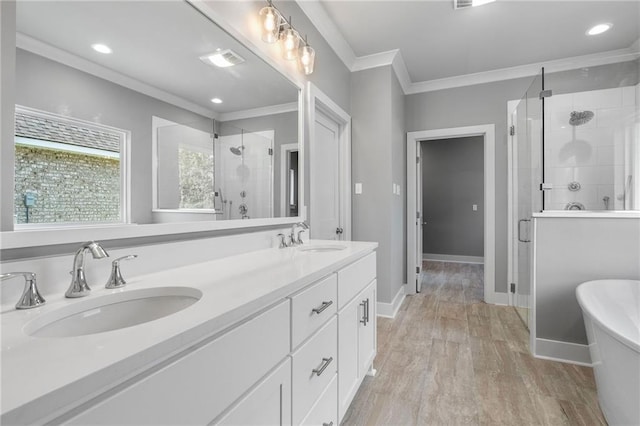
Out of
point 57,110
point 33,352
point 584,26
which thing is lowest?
point 33,352

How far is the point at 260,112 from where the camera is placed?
1.79m

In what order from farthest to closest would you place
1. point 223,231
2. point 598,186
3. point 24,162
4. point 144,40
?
1. point 598,186
2. point 223,231
3. point 144,40
4. point 24,162

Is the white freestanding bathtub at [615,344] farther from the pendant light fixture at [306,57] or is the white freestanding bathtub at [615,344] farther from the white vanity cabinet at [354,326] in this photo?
the pendant light fixture at [306,57]

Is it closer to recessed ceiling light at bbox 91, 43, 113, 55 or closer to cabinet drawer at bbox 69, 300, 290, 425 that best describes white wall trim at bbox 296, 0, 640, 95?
recessed ceiling light at bbox 91, 43, 113, 55

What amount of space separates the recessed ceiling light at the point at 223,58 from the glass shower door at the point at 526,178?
2.43 metres

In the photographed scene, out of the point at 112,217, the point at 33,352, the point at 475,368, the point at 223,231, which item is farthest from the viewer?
the point at 475,368

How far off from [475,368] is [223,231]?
1.85m

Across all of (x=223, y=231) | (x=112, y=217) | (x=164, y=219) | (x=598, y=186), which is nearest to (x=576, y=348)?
(x=598, y=186)

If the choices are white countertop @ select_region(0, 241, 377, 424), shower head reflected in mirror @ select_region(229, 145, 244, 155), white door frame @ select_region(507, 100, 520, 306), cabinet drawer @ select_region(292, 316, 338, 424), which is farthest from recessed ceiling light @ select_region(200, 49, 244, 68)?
white door frame @ select_region(507, 100, 520, 306)

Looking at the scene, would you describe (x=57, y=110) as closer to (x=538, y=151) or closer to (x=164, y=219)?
(x=164, y=219)

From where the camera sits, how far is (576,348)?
2.11 m

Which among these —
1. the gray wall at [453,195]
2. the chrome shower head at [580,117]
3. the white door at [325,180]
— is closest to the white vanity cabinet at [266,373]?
the white door at [325,180]

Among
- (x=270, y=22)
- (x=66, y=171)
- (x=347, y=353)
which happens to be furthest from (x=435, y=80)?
(x=66, y=171)

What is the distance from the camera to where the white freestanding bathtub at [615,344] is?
1.21 m
